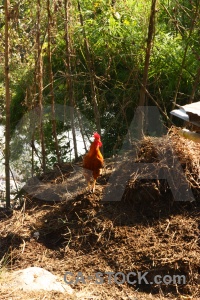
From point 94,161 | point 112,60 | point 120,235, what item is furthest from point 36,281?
point 112,60

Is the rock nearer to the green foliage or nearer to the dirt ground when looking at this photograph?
the dirt ground

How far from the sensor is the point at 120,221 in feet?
12.9

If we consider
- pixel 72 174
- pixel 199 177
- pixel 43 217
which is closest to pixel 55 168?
pixel 72 174

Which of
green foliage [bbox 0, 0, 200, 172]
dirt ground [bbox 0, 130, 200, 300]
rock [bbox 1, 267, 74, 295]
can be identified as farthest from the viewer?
green foliage [bbox 0, 0, 200, 172]

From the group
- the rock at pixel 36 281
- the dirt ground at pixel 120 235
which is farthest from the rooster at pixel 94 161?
the rock at pixel 36 281

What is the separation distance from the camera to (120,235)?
149 inches

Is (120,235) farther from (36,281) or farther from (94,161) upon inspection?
(36,281)

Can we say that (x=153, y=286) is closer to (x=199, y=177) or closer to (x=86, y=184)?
(x=199, y=177)

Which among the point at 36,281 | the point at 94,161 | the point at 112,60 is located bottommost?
the point at 36,281

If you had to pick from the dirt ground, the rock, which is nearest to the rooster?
the dirt ground

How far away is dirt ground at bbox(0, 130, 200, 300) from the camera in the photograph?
337cm

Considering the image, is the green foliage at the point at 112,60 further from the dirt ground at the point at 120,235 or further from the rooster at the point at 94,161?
the dirt ground at the point at 120,235

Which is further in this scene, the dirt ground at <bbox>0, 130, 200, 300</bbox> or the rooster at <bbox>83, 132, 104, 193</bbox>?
the rooster at <bbox>83, 132, 104, 193</bbox>

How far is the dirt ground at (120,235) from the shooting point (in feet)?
11.0
